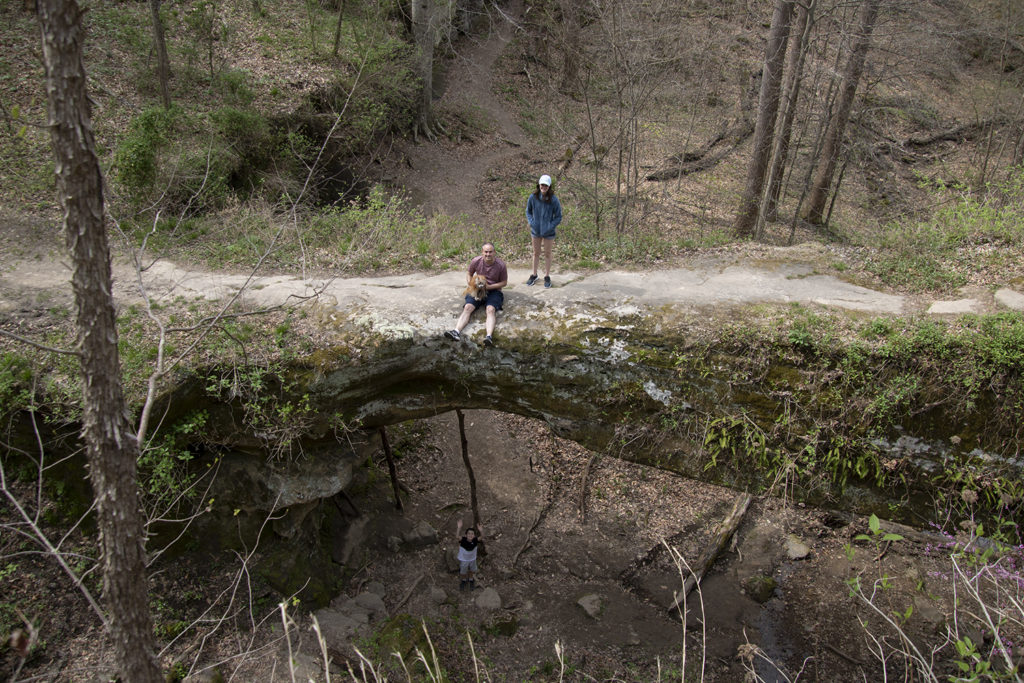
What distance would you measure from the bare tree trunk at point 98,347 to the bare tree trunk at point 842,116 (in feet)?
48.3

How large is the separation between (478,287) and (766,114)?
994 cm

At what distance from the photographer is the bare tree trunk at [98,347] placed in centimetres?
429

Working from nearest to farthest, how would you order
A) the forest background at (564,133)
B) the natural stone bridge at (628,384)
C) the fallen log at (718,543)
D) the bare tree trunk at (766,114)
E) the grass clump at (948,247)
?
the natural stone bridge at (628,384), the grass clump at (948,247), the fallen log at (718,543), the forest background at (564,133), the bare tree trunk at (766,114)

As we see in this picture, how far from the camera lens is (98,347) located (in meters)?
4.71

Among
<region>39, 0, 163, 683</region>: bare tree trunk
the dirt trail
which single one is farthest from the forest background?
<region>39, 0, 163, 683</region>: bare tree trunk

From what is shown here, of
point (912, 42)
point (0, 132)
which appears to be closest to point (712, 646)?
point (0, 132)

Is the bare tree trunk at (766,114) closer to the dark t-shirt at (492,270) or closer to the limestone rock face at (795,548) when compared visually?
the limestone rock face at (795,548)

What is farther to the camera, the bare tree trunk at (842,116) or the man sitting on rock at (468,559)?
the bare tree trunk at (842,116)

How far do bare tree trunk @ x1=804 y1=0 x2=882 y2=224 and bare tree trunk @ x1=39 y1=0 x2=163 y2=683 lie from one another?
14724 mm

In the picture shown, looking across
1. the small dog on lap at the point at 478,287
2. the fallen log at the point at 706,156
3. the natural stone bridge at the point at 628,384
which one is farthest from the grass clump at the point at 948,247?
the fallen log at the point at 706,156

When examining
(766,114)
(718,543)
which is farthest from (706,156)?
(718,543)

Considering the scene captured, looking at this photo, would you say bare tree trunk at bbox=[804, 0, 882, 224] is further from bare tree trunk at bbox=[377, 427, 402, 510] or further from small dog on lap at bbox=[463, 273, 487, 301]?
bare tree trunk at bbox=[377, 427, 402, 510]

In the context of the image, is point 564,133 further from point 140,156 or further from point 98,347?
point 98,347

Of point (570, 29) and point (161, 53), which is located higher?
point (570, 29)
